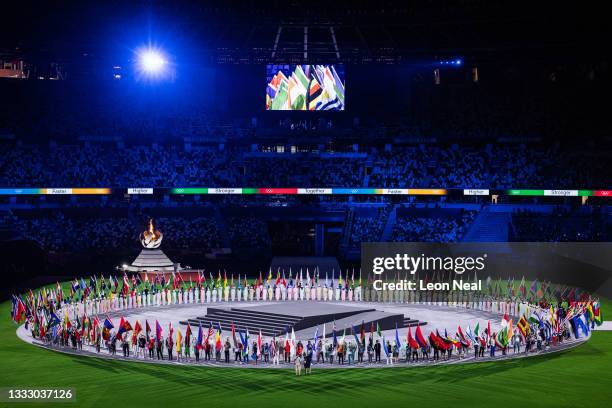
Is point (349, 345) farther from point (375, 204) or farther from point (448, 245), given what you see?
point (375, 204)

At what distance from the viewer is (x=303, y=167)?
207 feet

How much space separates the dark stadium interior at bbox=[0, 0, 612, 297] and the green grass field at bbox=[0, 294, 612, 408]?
27758 millimetres

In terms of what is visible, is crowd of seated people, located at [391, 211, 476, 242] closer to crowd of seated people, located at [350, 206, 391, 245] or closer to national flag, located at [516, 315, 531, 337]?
crowd of seated people, located at [350, 206, 391, 245]

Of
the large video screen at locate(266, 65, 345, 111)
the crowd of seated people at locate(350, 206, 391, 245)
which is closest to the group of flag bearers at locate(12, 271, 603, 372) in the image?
the crowd of seated people at locate(350, 206, 391, 245)

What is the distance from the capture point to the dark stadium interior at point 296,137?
188 ft

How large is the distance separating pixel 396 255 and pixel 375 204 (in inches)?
910

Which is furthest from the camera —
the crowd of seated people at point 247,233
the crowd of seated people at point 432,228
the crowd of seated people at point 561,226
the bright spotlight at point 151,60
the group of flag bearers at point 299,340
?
the crowd of seated people at point 432,228

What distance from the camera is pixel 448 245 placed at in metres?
39.2

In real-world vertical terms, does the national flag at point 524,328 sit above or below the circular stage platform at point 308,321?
above

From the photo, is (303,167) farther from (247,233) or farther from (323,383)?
(323,383)

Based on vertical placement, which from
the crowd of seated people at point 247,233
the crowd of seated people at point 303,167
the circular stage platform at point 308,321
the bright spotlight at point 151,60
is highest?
the bright spotlight at point 151,60

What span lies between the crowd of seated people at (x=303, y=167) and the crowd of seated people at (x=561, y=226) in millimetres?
2121

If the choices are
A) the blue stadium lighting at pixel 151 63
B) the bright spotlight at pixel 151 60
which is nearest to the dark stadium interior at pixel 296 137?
the blue stadium lighting at pixel 151 63

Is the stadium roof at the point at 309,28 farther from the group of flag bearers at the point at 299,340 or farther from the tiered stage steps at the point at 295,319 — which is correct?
the tiered stage steps at the point at 295,319
